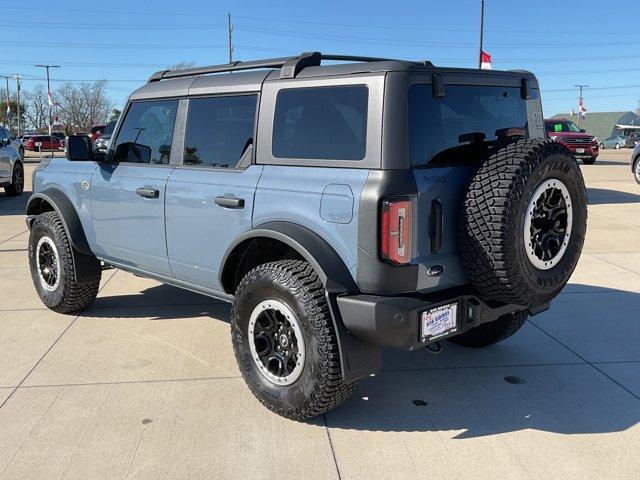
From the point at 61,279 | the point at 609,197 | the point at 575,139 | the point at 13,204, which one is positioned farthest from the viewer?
the point at 575,139

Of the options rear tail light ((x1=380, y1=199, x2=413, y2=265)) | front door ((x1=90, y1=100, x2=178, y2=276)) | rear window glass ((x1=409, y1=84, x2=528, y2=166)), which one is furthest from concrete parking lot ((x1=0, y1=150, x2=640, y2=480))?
rear window glass ((x1=409, y1=84, x2=528, y2=166))

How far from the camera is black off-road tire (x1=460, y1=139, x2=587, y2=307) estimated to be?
3.03 m

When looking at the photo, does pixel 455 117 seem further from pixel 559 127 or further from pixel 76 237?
pixel 559 127

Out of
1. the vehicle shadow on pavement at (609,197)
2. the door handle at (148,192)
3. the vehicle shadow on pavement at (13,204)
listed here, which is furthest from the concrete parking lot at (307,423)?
the vehicle shadow on pavement at (609,197)

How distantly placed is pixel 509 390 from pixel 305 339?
148 centimetres

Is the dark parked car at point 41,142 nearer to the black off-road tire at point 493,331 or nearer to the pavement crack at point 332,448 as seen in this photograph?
the black off-road tire at point 493,331

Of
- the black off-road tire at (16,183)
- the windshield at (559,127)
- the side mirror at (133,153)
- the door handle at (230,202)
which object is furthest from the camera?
the windshield at (559,127)

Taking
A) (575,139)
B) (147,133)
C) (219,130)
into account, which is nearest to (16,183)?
(147,133)

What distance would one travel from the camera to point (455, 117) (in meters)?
3.37

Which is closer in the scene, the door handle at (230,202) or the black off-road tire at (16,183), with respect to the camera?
the door handle at (230,202)

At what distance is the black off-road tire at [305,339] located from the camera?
10.4 feet

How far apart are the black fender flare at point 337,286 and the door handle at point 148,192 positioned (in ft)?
4.49

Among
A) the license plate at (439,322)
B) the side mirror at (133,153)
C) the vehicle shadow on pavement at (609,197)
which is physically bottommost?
the vehicle shadow on pavement at (609,197)

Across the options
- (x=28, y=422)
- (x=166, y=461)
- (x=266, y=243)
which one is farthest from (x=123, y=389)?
(x=266, y=243)
